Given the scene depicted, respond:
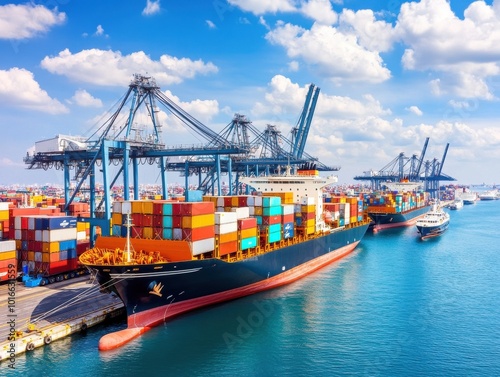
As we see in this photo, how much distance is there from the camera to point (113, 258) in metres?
25.4

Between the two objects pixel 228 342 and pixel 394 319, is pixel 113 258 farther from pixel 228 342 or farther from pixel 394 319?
pixel 394 319

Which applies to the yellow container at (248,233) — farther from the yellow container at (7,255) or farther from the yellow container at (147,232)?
the yellow container at (7,255)

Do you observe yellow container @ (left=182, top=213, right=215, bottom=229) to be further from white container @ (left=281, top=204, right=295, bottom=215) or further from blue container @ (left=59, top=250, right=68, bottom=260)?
blue container @ (left=59, top=250, right=68, bottom=260)

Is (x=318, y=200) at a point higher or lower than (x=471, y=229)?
higher

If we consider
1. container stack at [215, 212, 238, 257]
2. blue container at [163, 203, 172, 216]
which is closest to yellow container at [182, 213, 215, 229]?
container stack at [215, 212, 238, 257]

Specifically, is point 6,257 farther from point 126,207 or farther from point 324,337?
point 324,337

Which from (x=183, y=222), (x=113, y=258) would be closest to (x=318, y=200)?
(x=183, y=222)

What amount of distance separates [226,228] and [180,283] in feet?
17.5

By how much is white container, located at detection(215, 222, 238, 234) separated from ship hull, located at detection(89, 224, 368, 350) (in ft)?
7.30

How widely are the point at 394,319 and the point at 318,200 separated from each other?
20554 millimetres

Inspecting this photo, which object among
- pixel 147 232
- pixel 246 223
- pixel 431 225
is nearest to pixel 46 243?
pixel 147 232

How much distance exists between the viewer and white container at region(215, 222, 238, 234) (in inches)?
1129

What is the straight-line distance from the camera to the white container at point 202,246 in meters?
26.3

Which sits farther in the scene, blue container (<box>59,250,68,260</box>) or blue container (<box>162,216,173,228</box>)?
blue container (<box>59,250,68,260</box>)
